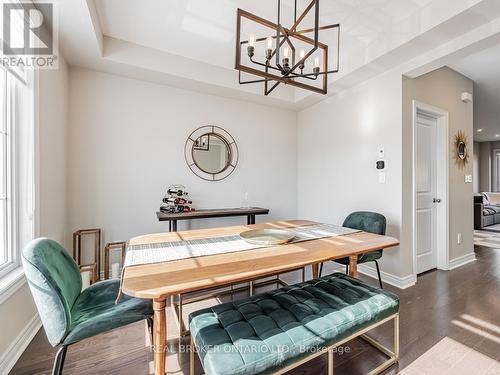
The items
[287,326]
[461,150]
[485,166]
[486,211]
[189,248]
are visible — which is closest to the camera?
[287,326]

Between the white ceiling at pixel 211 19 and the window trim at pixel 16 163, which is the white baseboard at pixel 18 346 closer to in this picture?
the window trim at pixel 16 163

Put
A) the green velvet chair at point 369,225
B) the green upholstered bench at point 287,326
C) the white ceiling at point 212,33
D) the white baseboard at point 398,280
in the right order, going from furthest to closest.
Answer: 1. the white baseboard at point 398,280
2. the green velvet chair at point 369,225
3. the white ceiling at point 212,33
4. the green upholstered bench at point 287,326

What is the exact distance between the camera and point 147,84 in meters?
2.98

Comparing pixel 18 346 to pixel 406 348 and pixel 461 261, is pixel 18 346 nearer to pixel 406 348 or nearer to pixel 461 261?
pixel 406 348

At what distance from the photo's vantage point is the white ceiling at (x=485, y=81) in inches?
114

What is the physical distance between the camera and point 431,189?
10.1 ft

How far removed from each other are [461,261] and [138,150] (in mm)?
4650

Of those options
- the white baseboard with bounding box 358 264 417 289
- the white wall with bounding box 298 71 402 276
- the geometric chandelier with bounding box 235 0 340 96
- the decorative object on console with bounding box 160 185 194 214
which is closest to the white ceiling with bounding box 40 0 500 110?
the geometric chandelier with bounding box 235 0 340 96

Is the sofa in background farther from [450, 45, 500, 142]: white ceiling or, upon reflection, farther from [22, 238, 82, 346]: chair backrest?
[22, 238, 82, 346]: chair backrest

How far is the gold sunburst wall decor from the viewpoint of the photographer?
3.24 meters

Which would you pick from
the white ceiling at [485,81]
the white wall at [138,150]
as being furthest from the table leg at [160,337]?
the white ceiling at [485,81]

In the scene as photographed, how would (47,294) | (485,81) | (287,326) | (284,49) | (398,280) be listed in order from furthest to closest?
(485,81) → (398,280) → (284,49) → (287,326) → (47,294)

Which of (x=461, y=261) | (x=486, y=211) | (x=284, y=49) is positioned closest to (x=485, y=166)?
(x=486, y=211)

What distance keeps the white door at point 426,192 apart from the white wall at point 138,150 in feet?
7.10
